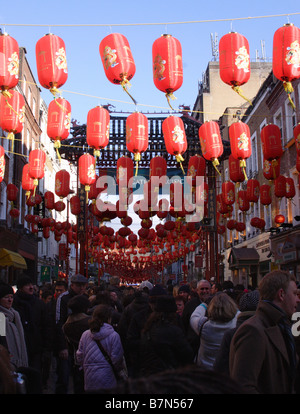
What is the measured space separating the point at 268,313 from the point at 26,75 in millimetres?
29645

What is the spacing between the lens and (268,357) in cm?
293

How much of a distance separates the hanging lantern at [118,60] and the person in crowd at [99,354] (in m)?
5.59

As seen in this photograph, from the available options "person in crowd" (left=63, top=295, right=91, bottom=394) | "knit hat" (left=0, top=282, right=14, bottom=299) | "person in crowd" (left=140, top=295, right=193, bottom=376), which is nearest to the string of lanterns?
"person in crowd" (left=63, top=295, right=91, bottom=394)

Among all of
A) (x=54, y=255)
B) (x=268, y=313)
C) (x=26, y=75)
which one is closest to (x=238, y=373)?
(x=268, y=313)

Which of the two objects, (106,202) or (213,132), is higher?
(213,132)

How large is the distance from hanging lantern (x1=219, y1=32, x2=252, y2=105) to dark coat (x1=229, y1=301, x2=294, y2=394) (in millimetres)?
7408

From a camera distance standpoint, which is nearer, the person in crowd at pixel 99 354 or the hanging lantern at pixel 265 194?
the person in crowd at pixel 99 354

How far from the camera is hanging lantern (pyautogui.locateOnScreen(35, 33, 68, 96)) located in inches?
375

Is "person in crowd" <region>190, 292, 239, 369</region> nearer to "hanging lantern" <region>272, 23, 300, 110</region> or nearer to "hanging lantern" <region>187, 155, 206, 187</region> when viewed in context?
"hanging lantern" <region>272, 23, 300, 110</region>

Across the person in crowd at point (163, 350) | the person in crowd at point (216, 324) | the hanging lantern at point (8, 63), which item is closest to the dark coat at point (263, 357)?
the person in crowd at point (163, 350)

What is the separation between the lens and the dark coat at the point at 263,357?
2.86 meters

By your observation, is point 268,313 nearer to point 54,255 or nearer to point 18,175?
point 18,175

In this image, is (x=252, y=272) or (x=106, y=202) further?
(x=252, y=272)

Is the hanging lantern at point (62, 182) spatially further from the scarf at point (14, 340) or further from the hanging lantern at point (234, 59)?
the scarf at point (14, 340)
